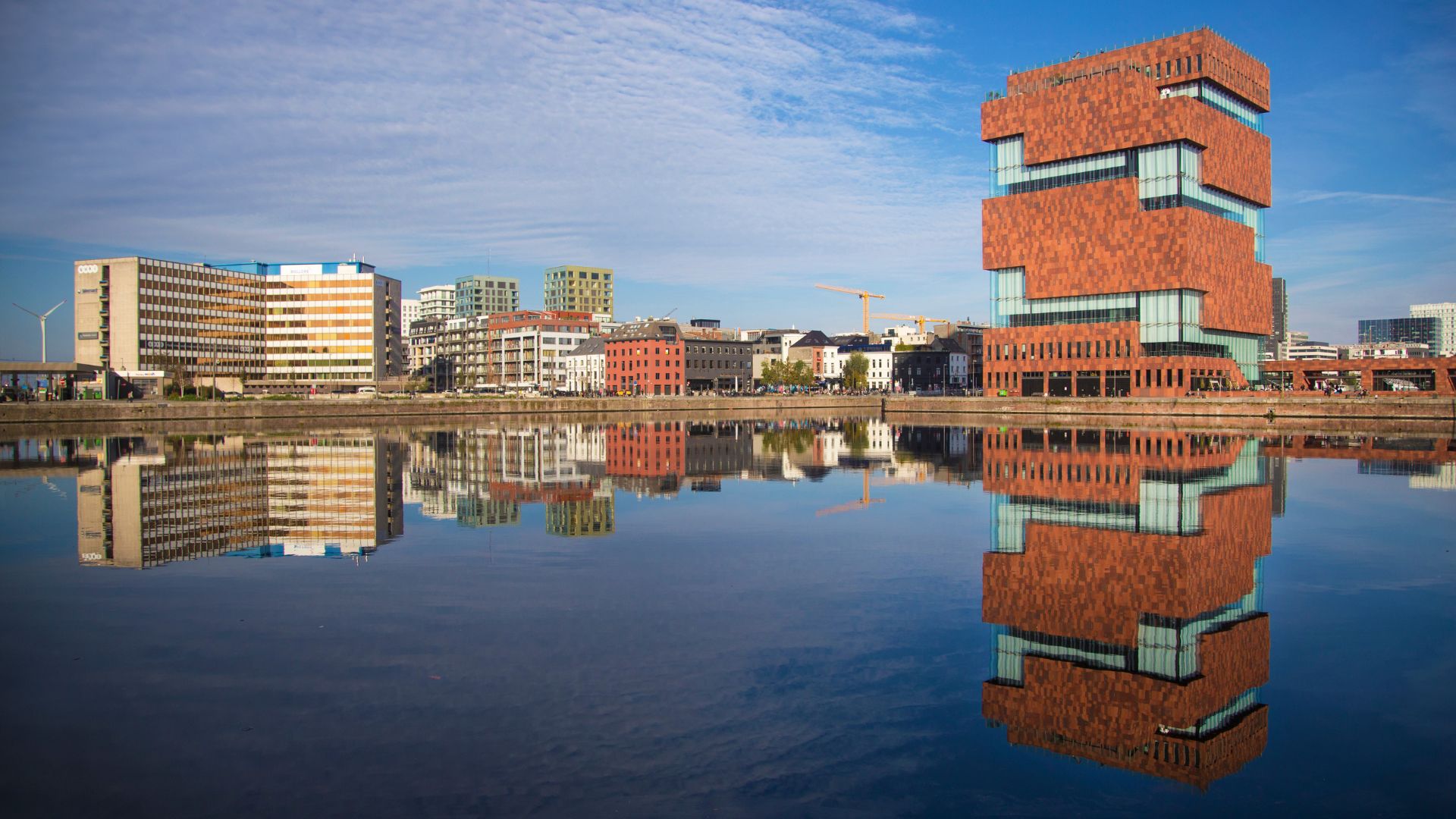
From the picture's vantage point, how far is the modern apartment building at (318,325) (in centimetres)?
15825

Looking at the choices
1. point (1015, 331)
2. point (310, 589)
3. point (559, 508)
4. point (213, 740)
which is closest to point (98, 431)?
point (559, 508)

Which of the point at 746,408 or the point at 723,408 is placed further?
the point at 746,408

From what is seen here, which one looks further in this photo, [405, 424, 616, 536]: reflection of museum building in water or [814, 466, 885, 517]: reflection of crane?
[814, 466, 885, 517]: reflection of crane

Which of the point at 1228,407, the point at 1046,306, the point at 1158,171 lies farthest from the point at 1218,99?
the point at 1228,407

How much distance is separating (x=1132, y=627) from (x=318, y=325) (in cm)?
16232

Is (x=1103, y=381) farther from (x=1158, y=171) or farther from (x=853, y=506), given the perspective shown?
(x=853, y=506)

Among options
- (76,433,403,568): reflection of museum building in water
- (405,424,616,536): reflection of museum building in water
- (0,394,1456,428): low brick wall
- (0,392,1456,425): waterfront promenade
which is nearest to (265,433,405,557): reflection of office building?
(76,433,403,568): reflection of museum building in water

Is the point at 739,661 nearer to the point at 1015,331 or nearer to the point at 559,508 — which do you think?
the point at 559,508

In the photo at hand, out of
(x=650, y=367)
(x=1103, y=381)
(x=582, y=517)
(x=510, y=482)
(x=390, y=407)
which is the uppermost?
(x=650, y=367)

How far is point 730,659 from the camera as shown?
13.6m

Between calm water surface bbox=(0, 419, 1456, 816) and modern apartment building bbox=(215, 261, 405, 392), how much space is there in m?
133

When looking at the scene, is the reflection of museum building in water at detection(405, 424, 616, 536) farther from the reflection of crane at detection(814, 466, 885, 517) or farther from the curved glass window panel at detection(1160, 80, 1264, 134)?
the curved glass window panel at detection(1160, 80, 1264, 134)

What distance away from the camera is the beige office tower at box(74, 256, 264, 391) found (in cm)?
14538

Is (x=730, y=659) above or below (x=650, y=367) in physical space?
below
